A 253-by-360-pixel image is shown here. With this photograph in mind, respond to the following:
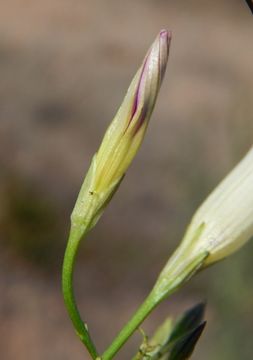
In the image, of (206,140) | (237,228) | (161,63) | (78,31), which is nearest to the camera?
(161,63)

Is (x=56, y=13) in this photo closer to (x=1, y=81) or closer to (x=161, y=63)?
(x=1, y=81)

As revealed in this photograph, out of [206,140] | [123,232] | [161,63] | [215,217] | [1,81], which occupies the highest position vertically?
[161,63]

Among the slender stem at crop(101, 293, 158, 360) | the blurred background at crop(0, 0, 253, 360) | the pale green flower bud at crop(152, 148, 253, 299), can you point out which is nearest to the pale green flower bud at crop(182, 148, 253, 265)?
the pale green flower bud at crop(152, 148, 253, 299)

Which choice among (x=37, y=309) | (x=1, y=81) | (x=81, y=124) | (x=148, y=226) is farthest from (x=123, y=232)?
(x=1, y=81)

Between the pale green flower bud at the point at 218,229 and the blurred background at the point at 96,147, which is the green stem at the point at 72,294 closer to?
the pale green flower bud at the point at 218,229

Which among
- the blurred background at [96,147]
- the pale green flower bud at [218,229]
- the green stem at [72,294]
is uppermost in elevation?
the pale green flower bud at [218,229]

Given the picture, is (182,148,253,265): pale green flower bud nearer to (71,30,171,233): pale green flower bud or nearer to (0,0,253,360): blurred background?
(71,30,171,233): pale green flower bud

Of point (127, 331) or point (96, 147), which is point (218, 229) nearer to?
point (127, 331)

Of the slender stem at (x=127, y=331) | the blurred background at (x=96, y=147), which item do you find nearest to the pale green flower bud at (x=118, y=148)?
the slender stem at (x=127, y=331)
